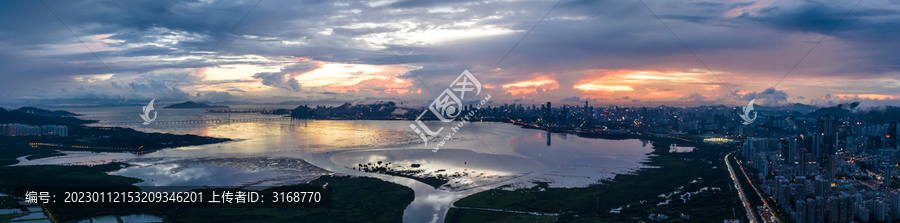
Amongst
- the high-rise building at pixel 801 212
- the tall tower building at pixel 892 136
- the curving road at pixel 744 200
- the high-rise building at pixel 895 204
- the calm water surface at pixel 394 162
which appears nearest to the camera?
the high-rise building at pixel 801 212

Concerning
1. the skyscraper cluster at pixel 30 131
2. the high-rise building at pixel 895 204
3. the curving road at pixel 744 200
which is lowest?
the curving road at pixel 744 200

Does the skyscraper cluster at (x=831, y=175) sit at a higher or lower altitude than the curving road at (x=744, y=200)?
higher

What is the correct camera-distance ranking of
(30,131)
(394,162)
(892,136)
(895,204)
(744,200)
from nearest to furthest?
1. (895,204)
2. (744,200)
3. (394,162)
4. (892,136)
5. (30,131)

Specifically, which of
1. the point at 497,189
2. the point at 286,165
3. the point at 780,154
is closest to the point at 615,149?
the point at 780,154

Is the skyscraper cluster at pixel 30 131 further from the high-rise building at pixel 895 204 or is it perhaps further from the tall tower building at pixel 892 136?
Result: the tall tower building at pixel 892 136

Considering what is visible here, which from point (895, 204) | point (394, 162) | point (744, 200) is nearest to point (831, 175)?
point (895, 204)

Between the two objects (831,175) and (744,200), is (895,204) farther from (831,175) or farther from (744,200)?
(831,175)

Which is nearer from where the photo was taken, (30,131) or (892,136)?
(892,136)

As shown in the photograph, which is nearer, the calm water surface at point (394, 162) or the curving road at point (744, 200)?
the curving road at point (744, 200)

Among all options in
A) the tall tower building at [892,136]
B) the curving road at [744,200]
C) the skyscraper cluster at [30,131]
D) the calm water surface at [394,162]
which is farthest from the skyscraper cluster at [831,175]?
the skyscraper cluster at [30,131]

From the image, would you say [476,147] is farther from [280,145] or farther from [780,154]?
[780,154]

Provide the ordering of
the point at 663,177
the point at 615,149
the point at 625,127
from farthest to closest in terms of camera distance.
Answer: the point at 625,127 → the point at 615,149 → the point at 663,177
